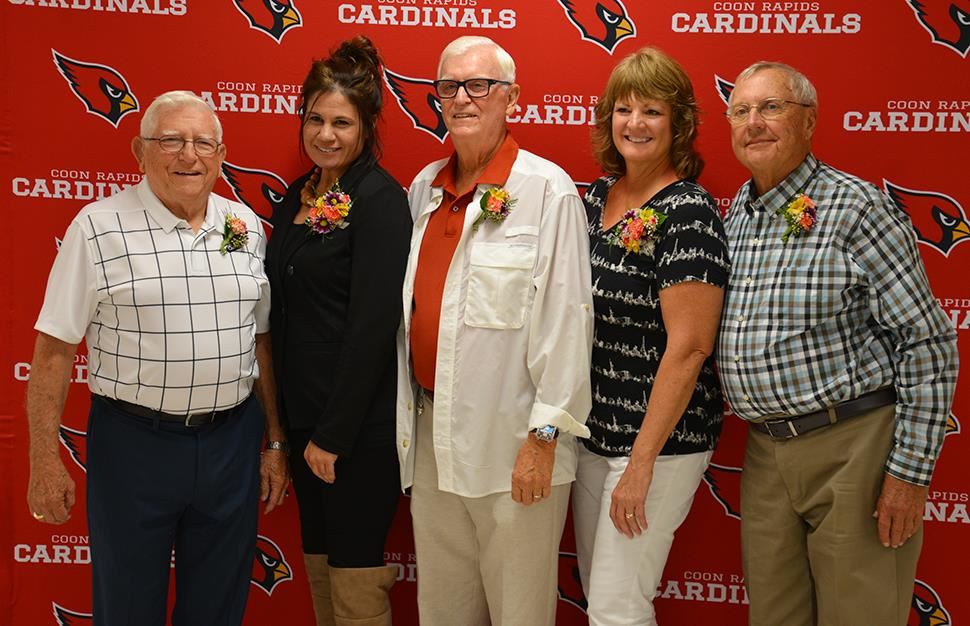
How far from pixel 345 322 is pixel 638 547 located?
3.60 ft

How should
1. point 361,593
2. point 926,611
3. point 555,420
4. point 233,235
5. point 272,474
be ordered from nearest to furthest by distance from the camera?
point 555,420 → point 233,235 → point 361,593 → point 272,474 → point 926,611

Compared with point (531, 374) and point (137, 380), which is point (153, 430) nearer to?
point (137, 380)

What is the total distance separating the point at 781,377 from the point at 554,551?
2.77ft

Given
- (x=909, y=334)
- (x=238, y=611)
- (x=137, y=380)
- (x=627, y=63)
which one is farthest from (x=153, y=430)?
(x=909, y=334)

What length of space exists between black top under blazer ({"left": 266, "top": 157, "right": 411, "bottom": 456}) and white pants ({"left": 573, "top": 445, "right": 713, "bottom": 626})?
732 millimetres

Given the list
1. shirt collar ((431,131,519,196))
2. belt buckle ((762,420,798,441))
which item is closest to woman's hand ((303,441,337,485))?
shirt collar ((431,131,519,196))

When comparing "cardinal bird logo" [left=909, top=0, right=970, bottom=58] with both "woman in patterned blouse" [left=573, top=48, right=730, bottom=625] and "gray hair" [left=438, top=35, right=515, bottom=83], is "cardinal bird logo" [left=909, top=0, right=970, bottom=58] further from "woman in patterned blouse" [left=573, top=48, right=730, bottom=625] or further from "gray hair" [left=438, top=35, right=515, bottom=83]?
"gray hair" [left=438, top=35, right=515, bottom=83]

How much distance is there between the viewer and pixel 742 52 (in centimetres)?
288

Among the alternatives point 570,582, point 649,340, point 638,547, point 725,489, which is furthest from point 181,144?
point 725,489

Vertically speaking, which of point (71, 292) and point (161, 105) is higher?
point (161, 105)

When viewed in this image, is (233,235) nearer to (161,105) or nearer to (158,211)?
(158,211)

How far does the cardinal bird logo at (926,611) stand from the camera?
297 centimetres

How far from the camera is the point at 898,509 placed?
2174mm

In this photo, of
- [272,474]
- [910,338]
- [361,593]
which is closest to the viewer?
Answer: [910,338]
